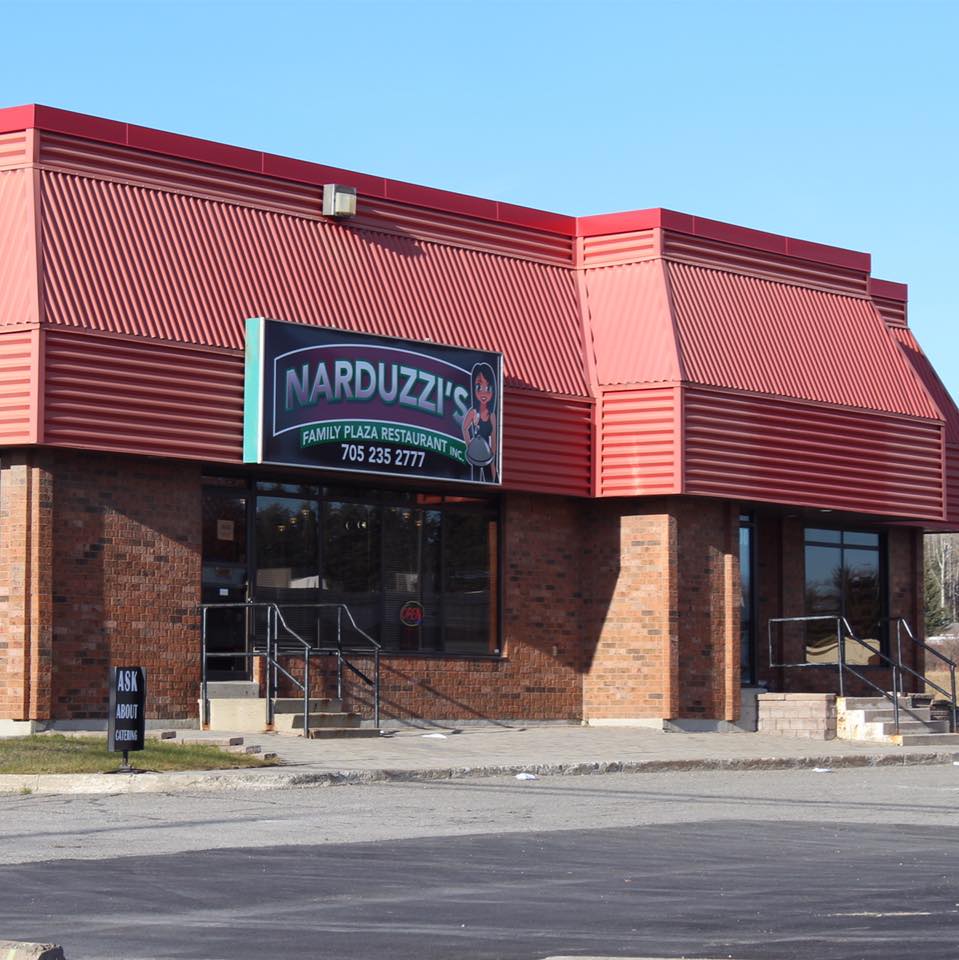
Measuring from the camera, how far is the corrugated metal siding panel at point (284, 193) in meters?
23.1

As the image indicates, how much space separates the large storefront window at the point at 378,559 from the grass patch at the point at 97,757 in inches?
187

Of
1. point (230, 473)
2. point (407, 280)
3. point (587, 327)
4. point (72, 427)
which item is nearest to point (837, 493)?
point (587, 327)

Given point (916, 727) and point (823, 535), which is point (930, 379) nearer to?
point (823, 535)

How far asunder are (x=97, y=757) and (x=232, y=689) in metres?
5.17

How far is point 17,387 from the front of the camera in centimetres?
2156

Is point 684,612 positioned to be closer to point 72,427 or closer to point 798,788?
point 798,788

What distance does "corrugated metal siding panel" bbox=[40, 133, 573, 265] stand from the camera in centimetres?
2312

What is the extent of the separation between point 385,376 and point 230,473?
250 cm

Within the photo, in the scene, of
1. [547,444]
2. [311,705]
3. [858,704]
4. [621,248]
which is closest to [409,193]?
[621,248]

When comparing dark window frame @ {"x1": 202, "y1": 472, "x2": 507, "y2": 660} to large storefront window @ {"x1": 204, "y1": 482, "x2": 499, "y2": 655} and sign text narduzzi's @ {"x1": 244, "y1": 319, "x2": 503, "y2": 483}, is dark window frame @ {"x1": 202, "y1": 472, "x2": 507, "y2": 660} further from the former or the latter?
sign text narduzzi's @ {"x1": 244, "y1": 319, "x2": 503, "y2": 483}

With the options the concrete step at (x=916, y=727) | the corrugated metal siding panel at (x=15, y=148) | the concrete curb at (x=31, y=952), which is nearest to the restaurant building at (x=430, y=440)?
the corrugated metal siding panel at (x=15, y=148)

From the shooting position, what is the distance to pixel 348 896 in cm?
987

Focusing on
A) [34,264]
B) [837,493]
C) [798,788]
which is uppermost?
[34,264]

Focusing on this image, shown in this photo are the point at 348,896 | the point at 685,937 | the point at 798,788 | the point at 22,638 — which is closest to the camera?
the point at 685,937
